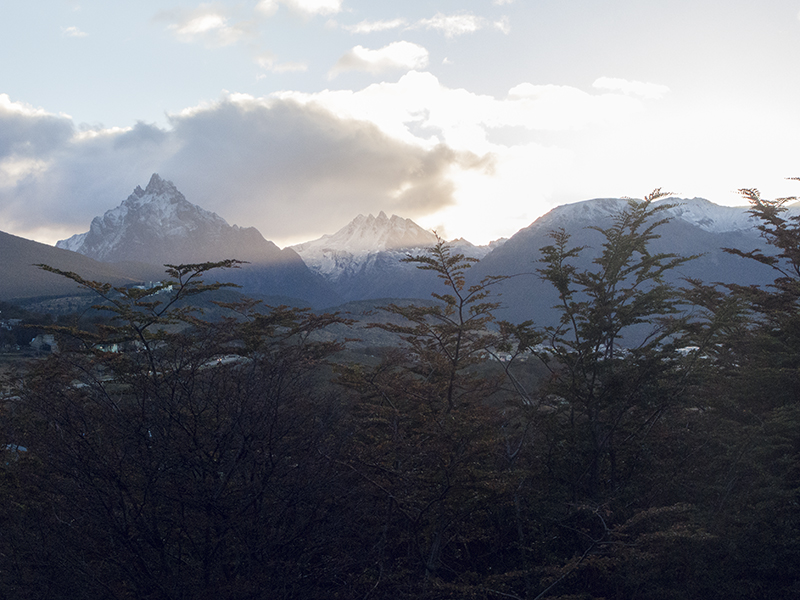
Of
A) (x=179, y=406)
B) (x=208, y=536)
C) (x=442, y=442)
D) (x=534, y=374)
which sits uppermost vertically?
(x=179, y=406)

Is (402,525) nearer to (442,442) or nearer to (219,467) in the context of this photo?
(442,442)

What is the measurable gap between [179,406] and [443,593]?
5965 mm

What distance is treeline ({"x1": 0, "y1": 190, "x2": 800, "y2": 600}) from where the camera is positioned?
7891 mm

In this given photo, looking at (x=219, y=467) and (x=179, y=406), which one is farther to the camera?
(x=179, y=406)

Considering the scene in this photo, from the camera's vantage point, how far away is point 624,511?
417 inches

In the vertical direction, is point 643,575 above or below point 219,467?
below

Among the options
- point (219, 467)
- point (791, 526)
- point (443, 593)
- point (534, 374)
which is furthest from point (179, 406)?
point (534, 374)

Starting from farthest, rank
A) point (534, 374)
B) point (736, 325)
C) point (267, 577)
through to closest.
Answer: point (534, 374) → point (736, 325) → point (267, 577)

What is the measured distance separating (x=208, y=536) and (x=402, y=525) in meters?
4.59

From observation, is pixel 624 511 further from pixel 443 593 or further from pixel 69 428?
pixel 69 428

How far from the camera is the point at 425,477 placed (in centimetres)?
966

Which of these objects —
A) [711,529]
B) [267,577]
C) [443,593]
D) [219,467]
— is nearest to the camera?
[267,577]

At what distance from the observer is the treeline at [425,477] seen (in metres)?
7.89

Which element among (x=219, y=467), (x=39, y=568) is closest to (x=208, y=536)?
(x=219, y=467)
